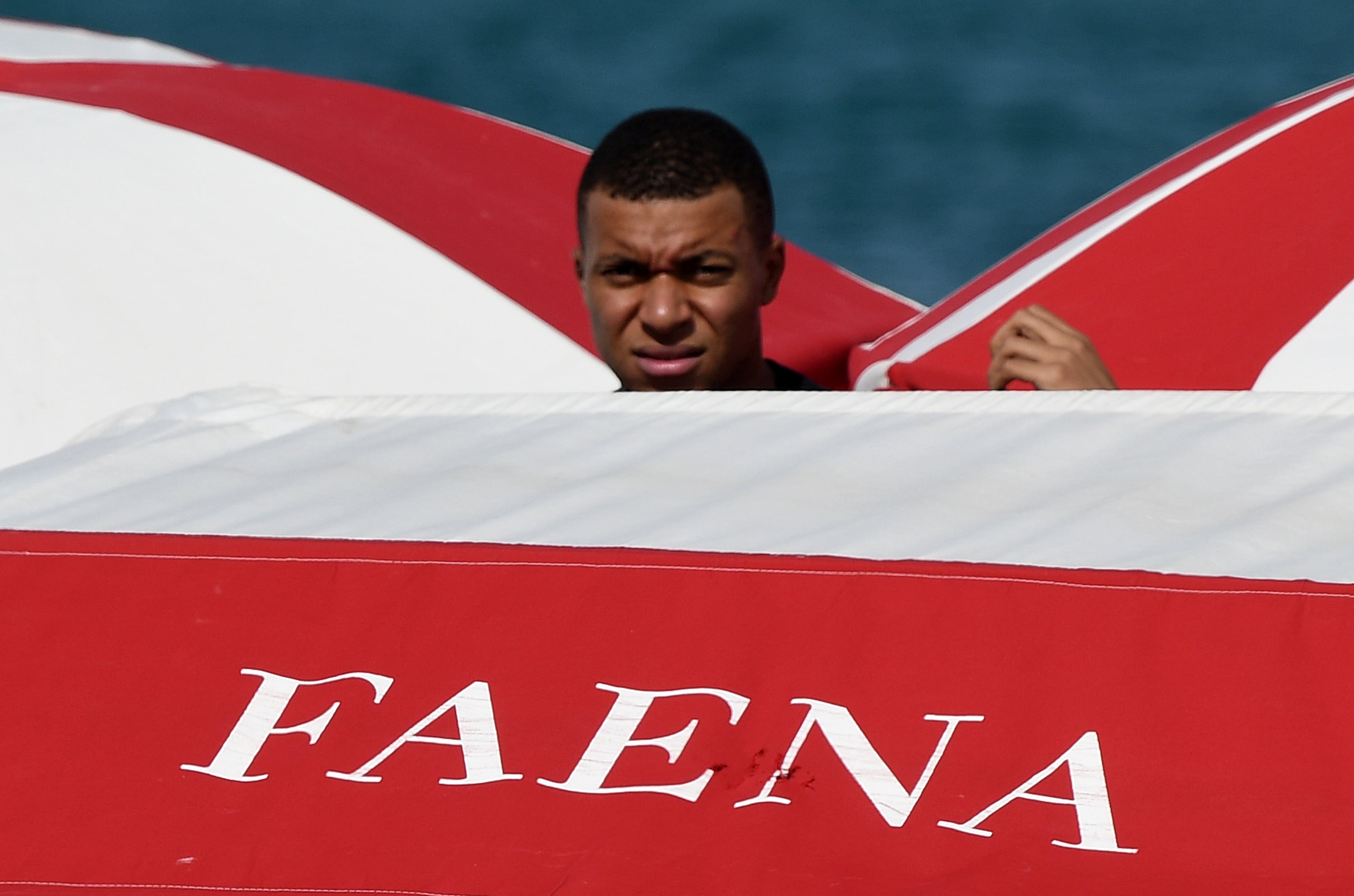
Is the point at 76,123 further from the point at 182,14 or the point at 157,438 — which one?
the point at 182,14

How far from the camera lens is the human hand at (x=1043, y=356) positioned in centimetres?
130

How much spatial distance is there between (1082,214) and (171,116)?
103 centimetres

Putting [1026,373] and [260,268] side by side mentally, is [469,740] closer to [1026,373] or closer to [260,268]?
[1026,373]

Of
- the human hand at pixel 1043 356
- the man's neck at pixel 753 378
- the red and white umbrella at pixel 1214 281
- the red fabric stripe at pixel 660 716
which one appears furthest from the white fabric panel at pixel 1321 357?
the red fabric stripe at pixel 660 716

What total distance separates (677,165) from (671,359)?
158 millimetres

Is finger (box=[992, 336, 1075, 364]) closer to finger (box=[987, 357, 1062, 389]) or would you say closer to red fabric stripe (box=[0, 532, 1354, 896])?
finger (box=[987, 357, 1062, 389])

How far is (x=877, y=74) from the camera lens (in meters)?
5.02

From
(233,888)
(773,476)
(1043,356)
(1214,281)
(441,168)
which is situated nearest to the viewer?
(233,888)

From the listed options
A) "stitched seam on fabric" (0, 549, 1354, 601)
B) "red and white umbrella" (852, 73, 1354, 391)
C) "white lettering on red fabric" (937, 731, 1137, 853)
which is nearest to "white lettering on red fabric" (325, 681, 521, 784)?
"stitched seam on fabric" (0, 549, 1354, 601)

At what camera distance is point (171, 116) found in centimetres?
190

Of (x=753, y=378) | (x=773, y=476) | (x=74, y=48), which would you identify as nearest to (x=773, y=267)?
(x=753, y=378)

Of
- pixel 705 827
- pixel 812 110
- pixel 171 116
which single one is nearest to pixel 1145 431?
pixel 705 827

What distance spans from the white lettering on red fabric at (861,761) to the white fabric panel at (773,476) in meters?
0.15

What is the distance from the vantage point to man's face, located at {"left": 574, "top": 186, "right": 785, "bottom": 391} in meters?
1.34
